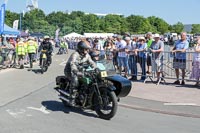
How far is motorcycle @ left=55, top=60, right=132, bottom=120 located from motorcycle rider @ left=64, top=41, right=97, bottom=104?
0.10 meters

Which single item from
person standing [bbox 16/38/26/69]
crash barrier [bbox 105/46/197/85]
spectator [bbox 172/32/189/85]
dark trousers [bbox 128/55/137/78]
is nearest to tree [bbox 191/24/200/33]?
person standing [bbox 16/38/26/69]

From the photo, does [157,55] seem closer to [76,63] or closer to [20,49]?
[76,63]

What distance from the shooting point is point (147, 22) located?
11988cm

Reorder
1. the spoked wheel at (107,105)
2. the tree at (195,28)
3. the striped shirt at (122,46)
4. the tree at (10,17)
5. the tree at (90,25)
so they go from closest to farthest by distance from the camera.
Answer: the spoked wheel at (107,105) < the striped shirt at (122,46) < the tree at (10,17) < the tree at (90,25) < the tree at (195,28)

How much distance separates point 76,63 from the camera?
889cm

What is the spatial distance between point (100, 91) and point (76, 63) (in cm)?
97

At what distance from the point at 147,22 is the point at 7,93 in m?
110

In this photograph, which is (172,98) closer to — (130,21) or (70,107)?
(70,107)

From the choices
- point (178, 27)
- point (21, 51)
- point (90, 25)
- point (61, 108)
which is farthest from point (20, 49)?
point (178, 27)

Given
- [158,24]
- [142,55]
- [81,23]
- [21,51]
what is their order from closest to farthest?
[142,55] < [21,51] < [81,23] < [158,24]

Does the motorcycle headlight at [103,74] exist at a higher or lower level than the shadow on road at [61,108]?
higher

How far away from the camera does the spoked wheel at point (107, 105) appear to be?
8070mm

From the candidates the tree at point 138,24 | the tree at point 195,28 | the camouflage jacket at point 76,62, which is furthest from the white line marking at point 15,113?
the tree at point 195,28

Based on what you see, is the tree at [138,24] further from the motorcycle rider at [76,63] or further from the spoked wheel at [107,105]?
the spoked wheel at [107,105]
